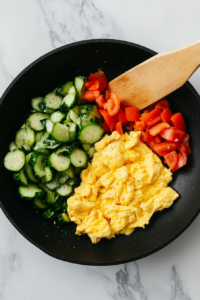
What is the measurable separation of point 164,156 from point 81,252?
1.44m

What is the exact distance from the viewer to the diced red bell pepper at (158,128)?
3.04 m

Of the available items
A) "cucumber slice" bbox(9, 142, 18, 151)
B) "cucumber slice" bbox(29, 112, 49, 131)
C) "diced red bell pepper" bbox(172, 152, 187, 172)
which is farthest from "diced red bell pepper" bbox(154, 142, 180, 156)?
"cucumber slice" bbox(9, 142, 18, 151)

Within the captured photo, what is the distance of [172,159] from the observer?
308 cm

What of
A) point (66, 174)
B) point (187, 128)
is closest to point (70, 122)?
point (66, 174)

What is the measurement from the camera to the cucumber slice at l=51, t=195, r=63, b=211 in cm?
300

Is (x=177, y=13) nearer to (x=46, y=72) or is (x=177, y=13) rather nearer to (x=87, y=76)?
(x=87, y=76)

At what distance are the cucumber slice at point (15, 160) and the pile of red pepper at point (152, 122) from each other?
3.27ft

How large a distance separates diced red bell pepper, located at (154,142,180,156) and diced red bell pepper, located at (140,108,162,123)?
1.08 ft

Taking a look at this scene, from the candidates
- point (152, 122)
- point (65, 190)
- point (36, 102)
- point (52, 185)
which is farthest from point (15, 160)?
point (152, 122)

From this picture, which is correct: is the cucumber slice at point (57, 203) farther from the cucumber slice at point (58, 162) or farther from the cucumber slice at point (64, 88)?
the cucumber slice at point (64, 88)

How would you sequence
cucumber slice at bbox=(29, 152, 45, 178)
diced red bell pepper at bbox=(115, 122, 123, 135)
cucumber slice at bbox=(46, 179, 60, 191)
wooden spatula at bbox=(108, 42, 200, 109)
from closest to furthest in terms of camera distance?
wooden spatula at bbox=(108, 42, 200, 109) → cucumber slice at bbox=(29, 152, 45, 178) → cucumber slice at bbox=(46, 179, 60, 191) → diced red bell pepper at bbox=(115, 122, 123, 135)

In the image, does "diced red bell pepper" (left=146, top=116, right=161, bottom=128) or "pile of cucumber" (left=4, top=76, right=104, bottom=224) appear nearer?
"pile of cucumber" (left=4, top=76, right=104, bottom=224)

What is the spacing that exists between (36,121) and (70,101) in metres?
0.47

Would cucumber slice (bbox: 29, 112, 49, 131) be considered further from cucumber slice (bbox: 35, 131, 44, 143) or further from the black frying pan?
the black frying pan
